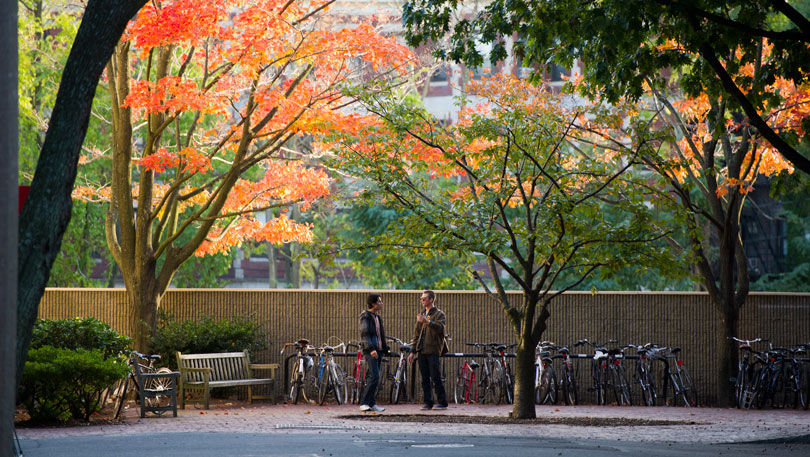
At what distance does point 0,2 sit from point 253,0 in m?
10.6

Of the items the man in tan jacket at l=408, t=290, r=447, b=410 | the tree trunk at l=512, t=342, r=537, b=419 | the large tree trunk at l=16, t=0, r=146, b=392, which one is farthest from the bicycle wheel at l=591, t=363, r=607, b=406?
the large tree trunk at l=16, t=0, r=146, b=392

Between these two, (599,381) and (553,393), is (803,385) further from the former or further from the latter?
(553,393)

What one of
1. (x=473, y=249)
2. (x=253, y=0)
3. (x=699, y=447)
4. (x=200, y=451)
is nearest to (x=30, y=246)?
(x=200, y=451)

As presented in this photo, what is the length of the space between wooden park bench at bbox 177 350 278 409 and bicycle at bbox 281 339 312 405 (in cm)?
38

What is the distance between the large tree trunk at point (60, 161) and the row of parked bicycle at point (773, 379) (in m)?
12.7

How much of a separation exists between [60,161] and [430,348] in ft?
31.0

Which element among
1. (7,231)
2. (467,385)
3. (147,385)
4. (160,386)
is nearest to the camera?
(7,231)

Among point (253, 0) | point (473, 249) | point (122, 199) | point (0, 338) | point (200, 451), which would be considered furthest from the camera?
point (122, 199)

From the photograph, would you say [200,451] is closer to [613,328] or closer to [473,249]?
[473,249]

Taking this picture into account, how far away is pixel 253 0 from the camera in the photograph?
15.2 metres

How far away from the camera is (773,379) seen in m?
16.0

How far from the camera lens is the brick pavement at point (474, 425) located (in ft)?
37.2

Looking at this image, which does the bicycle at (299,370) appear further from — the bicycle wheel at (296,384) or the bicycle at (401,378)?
the bicycle at (401,378)

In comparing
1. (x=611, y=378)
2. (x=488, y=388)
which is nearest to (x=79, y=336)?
(x=488, y=388)
